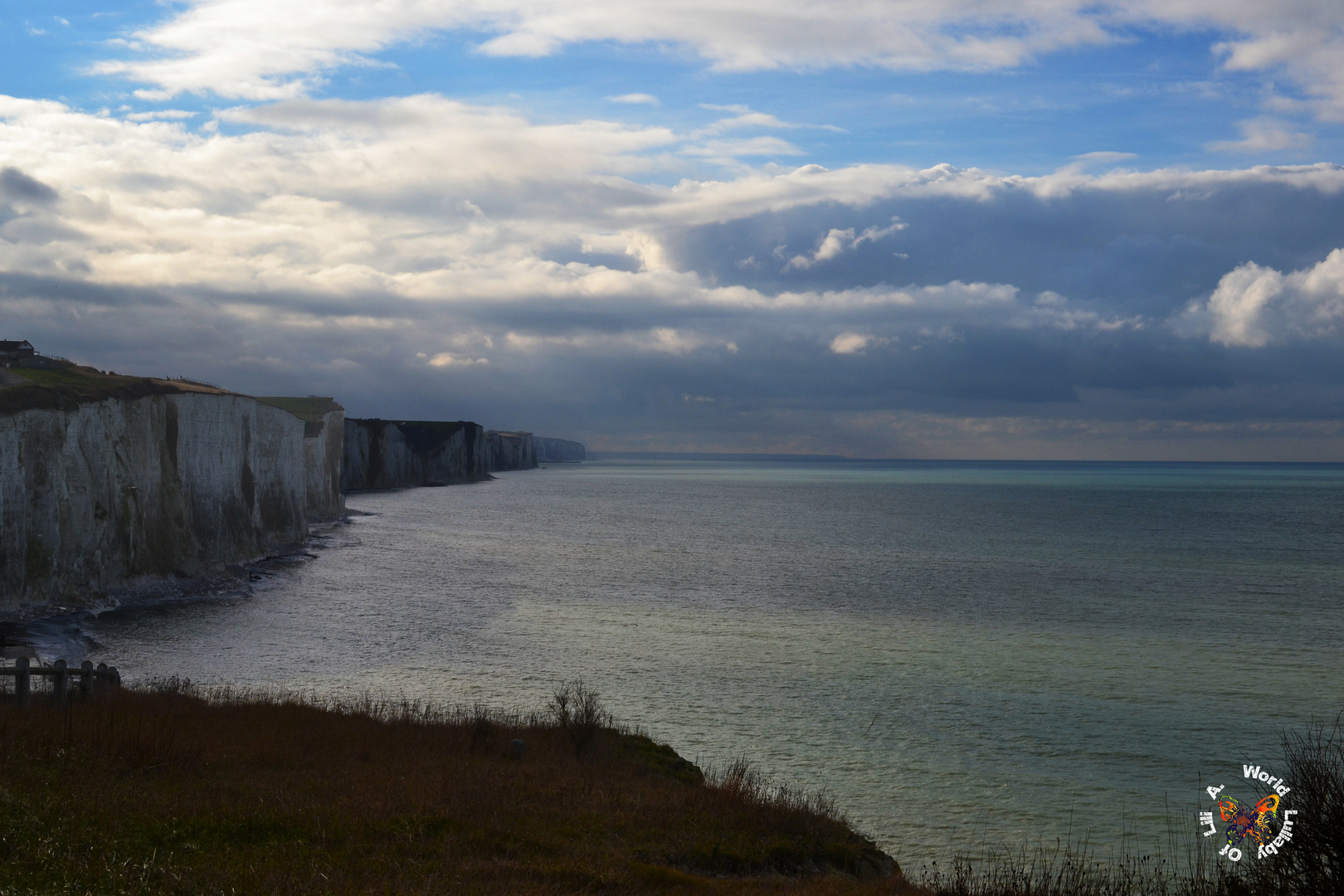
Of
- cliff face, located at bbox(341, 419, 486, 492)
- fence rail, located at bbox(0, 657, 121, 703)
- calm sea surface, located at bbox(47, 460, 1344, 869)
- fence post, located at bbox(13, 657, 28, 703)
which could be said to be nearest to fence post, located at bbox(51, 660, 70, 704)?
fence rail, located at bbox(0, 657, 121, 703)

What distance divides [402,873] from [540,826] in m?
2.61

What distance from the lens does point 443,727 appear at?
1741 centimetres

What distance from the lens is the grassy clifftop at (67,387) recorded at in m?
34.3

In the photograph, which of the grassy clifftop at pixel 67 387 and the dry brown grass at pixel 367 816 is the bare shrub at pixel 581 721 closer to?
the dry brown grass at pixel 367 816

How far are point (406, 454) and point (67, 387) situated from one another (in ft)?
436

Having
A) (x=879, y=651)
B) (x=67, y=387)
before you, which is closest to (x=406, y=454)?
(x=67, y=387)

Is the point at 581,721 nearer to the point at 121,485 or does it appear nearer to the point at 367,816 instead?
the point at 367,816

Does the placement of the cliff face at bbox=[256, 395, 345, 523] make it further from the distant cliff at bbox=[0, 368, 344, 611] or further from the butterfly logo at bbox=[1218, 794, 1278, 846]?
the butterfly logo at bbox=[1218, 794, 1278, 846]

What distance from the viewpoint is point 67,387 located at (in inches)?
1487

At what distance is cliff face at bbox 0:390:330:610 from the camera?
3359 centimetres

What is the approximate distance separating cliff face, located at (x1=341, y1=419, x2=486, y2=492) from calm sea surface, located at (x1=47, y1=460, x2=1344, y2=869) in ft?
285

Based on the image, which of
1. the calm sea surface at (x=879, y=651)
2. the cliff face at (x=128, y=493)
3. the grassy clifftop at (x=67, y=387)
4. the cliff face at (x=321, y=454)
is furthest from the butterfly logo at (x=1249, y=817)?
the cliff face at (x=321, y=454)

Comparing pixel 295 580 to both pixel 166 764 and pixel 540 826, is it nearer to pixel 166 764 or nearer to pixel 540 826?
pixel 166 764

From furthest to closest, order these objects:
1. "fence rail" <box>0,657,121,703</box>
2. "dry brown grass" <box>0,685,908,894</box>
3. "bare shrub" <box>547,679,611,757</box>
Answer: "bare shrub" <box>547,679,611,757</box>, "fence rail" <box>0,657,121,703</box>, "dry brown grass" <box>0,685,908,894</box>
